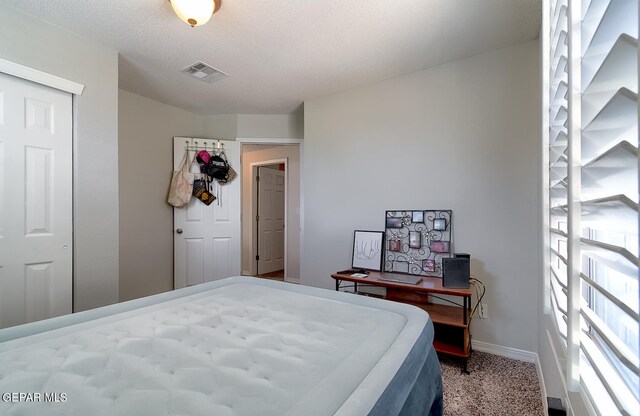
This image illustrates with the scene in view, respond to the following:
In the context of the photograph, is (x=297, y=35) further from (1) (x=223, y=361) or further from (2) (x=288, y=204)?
(2) (x=288, y=204)

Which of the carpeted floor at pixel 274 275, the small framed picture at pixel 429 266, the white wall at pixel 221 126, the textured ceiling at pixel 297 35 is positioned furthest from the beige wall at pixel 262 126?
the carpeted floor at pixel 274 275

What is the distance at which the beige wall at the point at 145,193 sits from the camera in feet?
10.8

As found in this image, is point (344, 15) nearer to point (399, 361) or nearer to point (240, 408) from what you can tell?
point (399, 361)

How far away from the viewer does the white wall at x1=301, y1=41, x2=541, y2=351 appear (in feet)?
7.43

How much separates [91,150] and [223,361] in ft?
7.56

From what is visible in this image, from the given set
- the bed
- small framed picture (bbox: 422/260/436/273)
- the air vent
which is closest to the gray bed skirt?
the bed

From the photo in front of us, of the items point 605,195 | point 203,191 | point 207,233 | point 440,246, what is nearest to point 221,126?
point 203,191

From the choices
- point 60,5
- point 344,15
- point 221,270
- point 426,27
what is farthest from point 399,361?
point 221,270

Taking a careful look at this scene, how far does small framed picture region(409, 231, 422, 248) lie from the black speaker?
48 cm

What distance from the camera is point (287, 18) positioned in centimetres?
202

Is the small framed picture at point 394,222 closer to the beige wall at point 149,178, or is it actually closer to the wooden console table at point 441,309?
the wooden console table at point 441,309

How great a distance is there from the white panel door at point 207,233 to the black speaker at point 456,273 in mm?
2711

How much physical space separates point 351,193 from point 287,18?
5.55ft

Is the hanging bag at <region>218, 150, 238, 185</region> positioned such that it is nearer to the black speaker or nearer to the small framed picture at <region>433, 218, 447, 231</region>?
the small framed picture at <region>433, 218, 447, 231</region>
